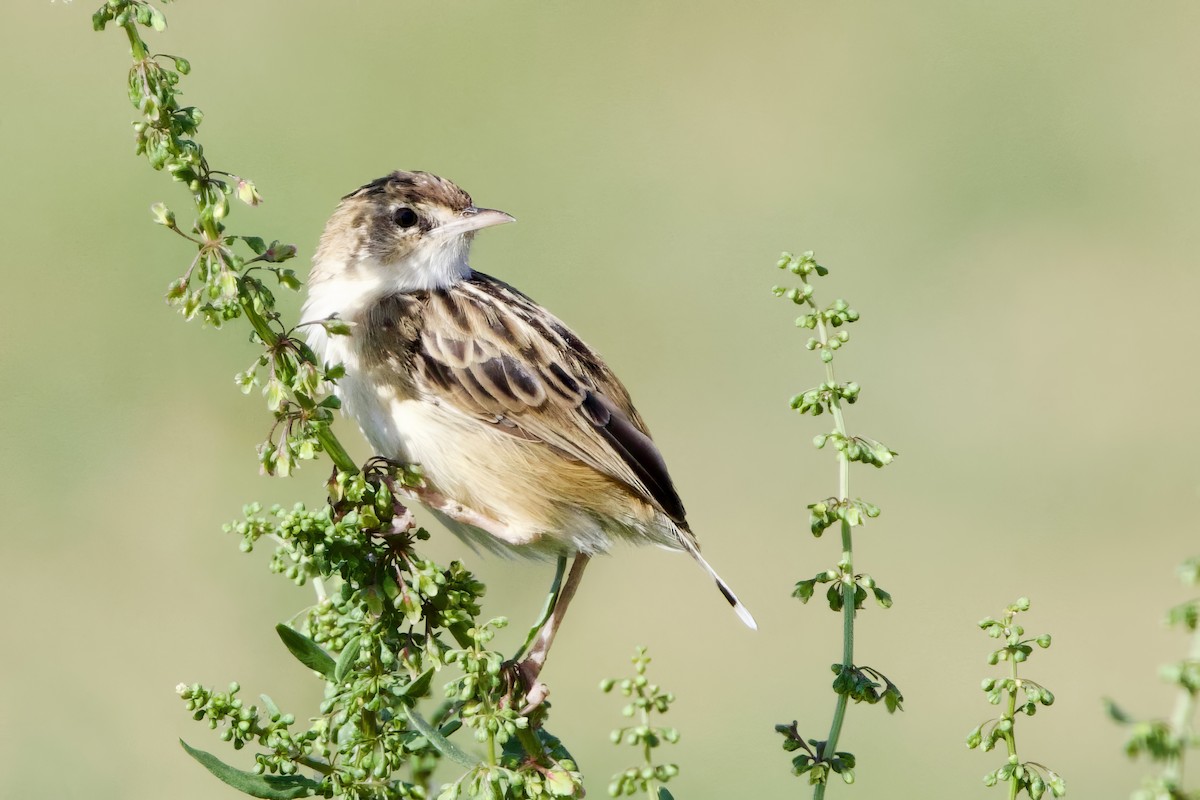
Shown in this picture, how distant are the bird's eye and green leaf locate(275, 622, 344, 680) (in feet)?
7.60

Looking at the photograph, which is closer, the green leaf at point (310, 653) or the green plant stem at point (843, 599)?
the green plant stem at point (843, 599)

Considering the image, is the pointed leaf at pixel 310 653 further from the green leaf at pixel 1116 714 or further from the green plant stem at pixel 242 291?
the green leaf at pixel 1116 714

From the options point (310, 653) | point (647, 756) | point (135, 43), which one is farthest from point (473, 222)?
point (647, 756)

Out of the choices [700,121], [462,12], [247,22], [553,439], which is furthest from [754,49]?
[553,439]

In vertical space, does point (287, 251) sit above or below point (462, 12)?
below

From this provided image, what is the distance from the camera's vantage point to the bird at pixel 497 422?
3.99 metres

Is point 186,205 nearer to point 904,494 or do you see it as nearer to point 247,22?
point 247,22

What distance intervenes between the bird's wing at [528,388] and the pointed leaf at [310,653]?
1.74 metres

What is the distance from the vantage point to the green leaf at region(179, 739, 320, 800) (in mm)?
2135

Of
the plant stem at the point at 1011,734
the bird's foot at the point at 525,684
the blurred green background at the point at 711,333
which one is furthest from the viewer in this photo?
the blurred green background at the point at 711,333

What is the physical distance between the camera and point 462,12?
12.9 m

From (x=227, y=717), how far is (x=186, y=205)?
22.8ft

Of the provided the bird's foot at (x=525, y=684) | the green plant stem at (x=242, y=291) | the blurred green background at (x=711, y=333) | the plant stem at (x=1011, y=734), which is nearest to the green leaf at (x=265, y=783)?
the green plant stem at (x=242, y=291)

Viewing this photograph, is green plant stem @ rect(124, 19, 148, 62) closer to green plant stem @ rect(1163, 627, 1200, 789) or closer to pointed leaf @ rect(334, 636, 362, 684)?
pointed leaf @ rect(334, 636, 362, 684)
